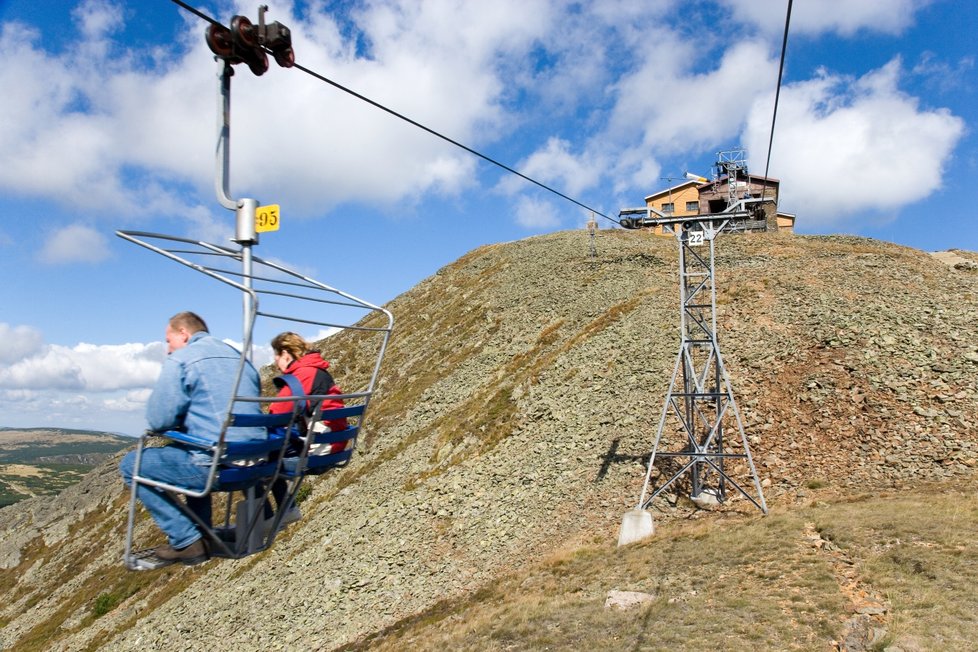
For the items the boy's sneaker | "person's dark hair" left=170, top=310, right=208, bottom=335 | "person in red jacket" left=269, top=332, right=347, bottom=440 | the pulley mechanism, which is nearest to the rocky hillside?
the boy's sneaker

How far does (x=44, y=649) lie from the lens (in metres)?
31.5

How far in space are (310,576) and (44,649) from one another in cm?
1765

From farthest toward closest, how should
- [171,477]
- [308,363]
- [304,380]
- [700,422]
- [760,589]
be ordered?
[700,422], [760,589], [308,363], [304,380], [171,477]

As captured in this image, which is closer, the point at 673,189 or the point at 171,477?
the point at 171,477

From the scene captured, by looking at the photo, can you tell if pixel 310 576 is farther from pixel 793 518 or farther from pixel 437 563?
pixel 793 518

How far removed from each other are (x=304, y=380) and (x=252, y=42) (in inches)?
126

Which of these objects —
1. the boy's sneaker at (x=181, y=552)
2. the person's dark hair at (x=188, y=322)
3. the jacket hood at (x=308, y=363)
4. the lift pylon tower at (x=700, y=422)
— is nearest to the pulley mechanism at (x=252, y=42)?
the person's dark hair at (x=188, y=322)

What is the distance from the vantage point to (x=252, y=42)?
6086 millimetres

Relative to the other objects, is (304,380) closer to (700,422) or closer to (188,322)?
(188,322)

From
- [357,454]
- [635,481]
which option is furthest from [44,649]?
[635,481]

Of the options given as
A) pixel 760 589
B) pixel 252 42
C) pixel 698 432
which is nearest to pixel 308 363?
pixel 252 42

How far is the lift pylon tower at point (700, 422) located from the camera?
18.7 m

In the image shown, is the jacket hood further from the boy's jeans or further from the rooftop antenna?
the rooftop antenna

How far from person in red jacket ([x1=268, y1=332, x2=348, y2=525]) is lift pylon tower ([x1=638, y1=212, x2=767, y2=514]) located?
521 inches
